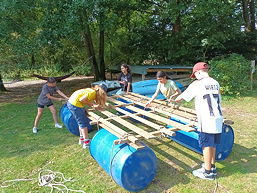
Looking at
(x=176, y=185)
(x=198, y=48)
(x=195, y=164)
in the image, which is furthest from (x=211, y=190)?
(x=198, y=48)

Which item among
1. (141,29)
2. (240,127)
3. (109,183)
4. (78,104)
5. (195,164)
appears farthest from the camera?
(141,29)

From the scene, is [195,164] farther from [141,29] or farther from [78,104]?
Result: [141,29]

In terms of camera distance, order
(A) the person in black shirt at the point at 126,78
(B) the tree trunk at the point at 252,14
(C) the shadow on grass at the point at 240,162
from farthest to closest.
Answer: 1. (B) the tree trunk at the point at 252,14
2. (A) the person in black shirt at the point at 126,78
3. (C) the shadow on grass at the point at 240,162

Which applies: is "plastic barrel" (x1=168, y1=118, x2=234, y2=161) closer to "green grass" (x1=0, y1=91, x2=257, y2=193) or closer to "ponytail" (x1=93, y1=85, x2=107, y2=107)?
"green grass" (x1=0, y1=91, x2=257, y2=193)

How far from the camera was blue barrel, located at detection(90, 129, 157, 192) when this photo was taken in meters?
3.01

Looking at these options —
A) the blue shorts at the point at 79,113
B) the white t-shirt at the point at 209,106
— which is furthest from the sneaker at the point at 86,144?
the white t-shirt at the point at 209,106

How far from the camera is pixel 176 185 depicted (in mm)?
3328

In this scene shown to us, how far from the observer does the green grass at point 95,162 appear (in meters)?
3.34

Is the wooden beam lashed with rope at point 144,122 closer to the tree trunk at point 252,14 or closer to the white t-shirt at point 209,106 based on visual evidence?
the white t-shirt at point 209,106


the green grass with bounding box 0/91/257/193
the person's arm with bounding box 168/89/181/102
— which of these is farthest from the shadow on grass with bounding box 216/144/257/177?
the person's arm with bounding box 168/89/181/102

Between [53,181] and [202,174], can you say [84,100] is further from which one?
[202,174]

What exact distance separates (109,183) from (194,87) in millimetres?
1978

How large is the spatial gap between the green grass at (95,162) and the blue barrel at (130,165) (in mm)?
219

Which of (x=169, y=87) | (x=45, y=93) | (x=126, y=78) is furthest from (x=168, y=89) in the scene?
(x=45, y=93)
